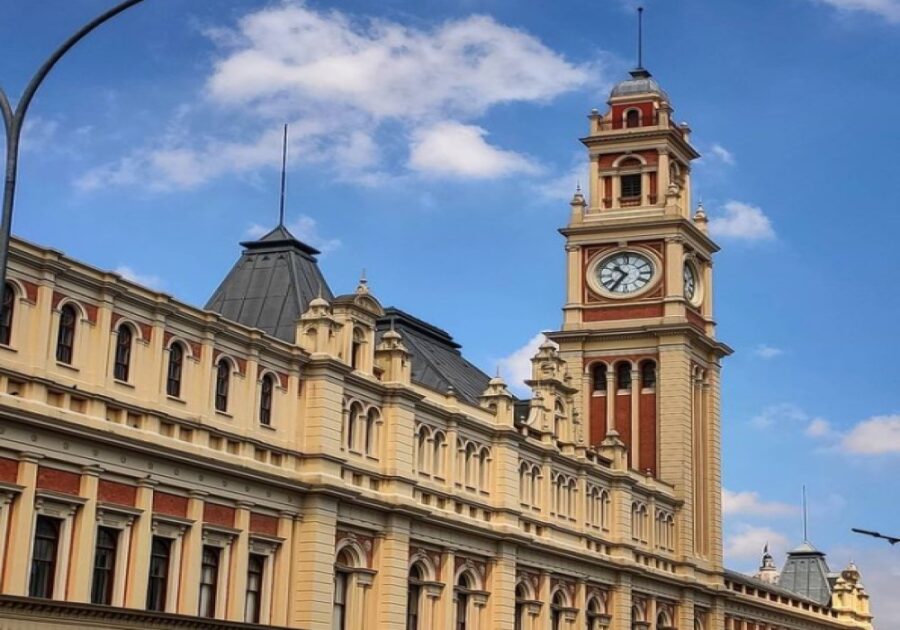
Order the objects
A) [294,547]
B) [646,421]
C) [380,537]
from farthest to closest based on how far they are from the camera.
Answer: [646,421] < [380,537] < [294,547]

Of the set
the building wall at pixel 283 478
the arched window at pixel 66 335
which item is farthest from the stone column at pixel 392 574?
the arched window at pixel 66 335

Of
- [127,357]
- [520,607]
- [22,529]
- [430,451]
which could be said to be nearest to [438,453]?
[430,451]

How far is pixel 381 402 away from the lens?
186ft

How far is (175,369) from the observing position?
155 feet

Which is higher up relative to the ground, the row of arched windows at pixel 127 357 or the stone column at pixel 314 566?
the row of arched windows at pixel 127 357

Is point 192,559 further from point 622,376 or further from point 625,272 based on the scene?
point 625,272

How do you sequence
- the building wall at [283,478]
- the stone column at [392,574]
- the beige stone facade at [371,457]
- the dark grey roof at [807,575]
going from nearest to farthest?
the building wall at [283,478] → the beige stone facade at [371,457] → the stone column at [392,574] → the dark grey roof at [807,575]

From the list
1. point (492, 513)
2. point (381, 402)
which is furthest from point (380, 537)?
point (492, 513)

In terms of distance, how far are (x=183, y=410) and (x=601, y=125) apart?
48207 millimetres

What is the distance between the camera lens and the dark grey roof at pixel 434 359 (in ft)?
215

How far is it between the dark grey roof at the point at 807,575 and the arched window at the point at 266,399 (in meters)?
85.9

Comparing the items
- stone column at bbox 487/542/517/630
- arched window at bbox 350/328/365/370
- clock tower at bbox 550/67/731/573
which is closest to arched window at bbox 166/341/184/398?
arched window at bbox 350/328/365/370

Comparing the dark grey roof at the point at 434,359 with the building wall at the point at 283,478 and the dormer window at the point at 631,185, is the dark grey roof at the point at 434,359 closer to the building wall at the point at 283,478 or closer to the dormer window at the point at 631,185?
the building wall at the point at 283,478

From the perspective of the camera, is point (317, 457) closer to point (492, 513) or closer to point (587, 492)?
point (492, 513)
